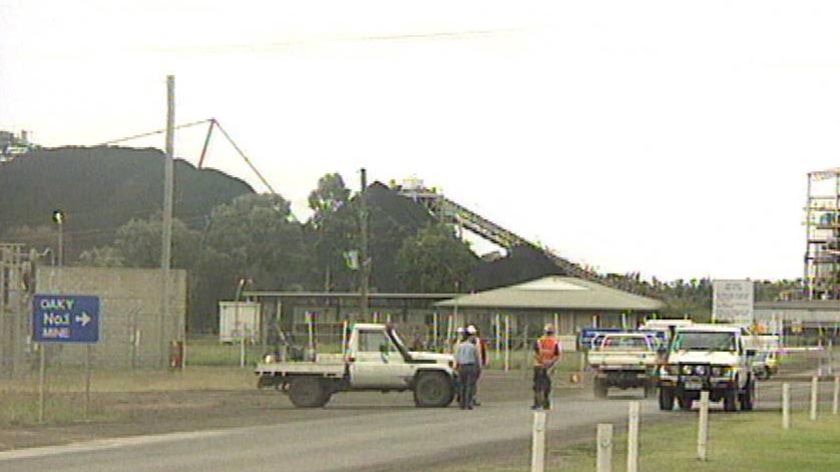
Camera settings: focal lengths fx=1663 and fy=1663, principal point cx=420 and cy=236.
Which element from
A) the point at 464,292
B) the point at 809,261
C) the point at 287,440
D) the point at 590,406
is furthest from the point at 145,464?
the point at 809,261

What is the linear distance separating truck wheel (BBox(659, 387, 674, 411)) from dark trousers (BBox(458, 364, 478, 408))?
4515 mm

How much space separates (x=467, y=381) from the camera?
3572cm

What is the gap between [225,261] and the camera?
92.2 meters

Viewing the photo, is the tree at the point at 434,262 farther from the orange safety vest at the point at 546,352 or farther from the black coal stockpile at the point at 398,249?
the orange safety vest at the point at 546,352

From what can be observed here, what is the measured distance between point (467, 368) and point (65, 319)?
9.50 metres

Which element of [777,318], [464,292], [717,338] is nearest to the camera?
[717,338]

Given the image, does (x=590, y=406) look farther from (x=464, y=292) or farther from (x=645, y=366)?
(x=464, y=292)

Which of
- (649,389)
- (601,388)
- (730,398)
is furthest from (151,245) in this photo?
(730,398)

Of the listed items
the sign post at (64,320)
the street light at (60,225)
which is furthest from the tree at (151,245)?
the sign post at (64,320)

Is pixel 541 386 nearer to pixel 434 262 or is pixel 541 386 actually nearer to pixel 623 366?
pixel 623 366

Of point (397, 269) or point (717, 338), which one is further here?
point (397, 269)

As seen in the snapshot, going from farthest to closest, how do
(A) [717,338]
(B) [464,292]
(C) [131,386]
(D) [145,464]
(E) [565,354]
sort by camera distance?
(B) [464,292]
(E) [565,354]
(C) [131,386]
(A) [717,338]
(D) [145,464]

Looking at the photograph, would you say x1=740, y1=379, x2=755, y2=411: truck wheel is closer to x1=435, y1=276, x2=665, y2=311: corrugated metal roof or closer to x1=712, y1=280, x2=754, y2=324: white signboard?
x1=712, y1=280, x2=754, y2=324: white signboard

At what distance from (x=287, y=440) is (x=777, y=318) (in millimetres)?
68485
